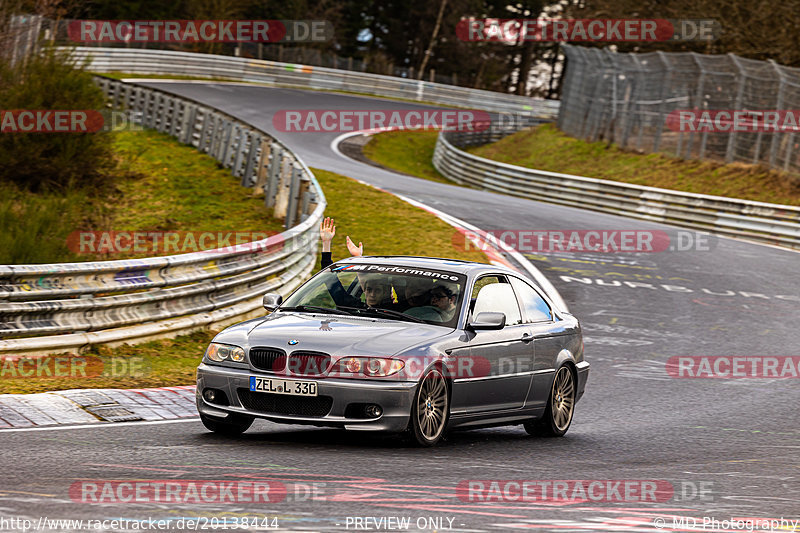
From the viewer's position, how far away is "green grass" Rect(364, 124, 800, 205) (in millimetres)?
30578

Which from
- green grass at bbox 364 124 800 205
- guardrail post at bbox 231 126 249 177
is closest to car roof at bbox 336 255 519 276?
guardrail post at bbox 231 126 249 177

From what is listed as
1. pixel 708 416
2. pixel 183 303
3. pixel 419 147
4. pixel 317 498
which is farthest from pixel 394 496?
pixel 419 147

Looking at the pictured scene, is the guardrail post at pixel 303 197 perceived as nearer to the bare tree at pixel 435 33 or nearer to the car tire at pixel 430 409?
the car tire at pixel 430 409

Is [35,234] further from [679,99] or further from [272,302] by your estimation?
[679,99]

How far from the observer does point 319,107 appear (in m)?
Result: 48.5

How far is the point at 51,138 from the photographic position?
70.7 ft

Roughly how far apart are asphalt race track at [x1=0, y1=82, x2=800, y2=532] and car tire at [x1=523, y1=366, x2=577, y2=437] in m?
0.12

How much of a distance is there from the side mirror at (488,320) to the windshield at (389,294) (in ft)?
0.59

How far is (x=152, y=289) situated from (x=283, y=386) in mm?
5050

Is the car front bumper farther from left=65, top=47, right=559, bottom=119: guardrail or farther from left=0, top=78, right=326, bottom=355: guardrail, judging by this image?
left=65, top=47, right=559, bottom=119: guardrail

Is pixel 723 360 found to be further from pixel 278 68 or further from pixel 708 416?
pixel 278 68

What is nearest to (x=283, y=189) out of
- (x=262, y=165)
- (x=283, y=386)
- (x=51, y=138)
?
(x=262, y=165)

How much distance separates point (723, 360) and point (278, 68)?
4503cm

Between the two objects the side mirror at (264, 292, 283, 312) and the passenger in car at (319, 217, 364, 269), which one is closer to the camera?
the side mirror at (264, 292, 283, 312)
